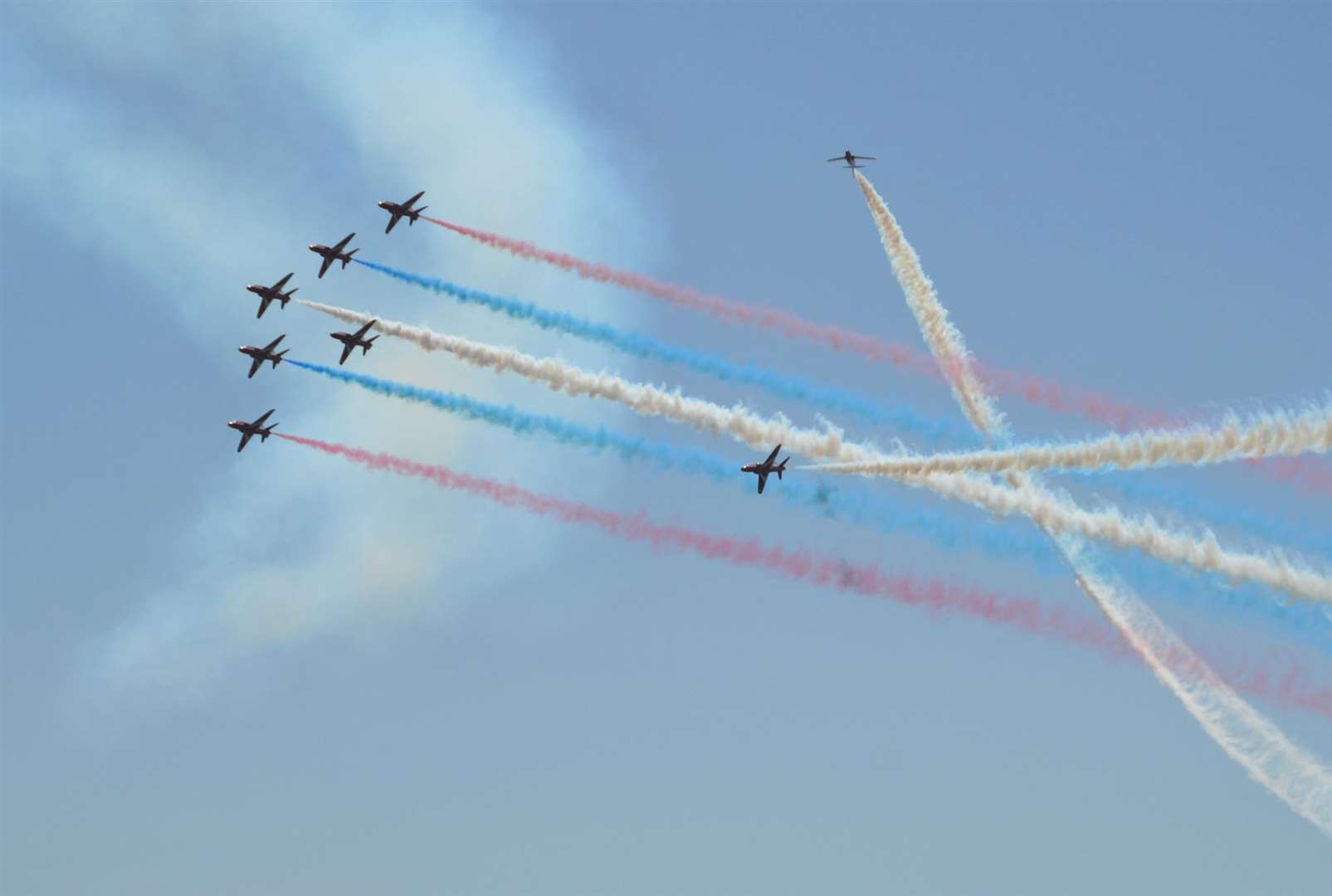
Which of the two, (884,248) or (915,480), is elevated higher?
(884,248)

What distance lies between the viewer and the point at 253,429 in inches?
4151

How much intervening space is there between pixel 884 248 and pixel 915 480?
17.2m

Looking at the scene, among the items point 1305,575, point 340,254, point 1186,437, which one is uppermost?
point 340,254

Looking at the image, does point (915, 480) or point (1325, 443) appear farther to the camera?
point (915, 480)

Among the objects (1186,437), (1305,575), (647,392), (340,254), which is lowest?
(1305,575)

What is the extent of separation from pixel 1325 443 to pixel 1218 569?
21.3 feet

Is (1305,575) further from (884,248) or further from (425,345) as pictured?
(425,345)

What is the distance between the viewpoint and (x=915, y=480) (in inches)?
3219

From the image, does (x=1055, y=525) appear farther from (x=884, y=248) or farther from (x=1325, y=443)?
(x=884, y=248)

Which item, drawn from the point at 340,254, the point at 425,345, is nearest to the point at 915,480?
the point at 425,345

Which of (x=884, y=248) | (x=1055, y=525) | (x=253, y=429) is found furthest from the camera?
(x=253, y=429)

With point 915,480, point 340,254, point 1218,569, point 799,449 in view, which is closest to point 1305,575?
point 1218,569

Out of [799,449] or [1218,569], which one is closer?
[1218,569]

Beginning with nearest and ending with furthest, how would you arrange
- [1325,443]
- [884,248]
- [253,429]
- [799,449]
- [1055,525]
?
[1325,443] < [1055,525] < [799,449] < [884,248] < [253,429]
